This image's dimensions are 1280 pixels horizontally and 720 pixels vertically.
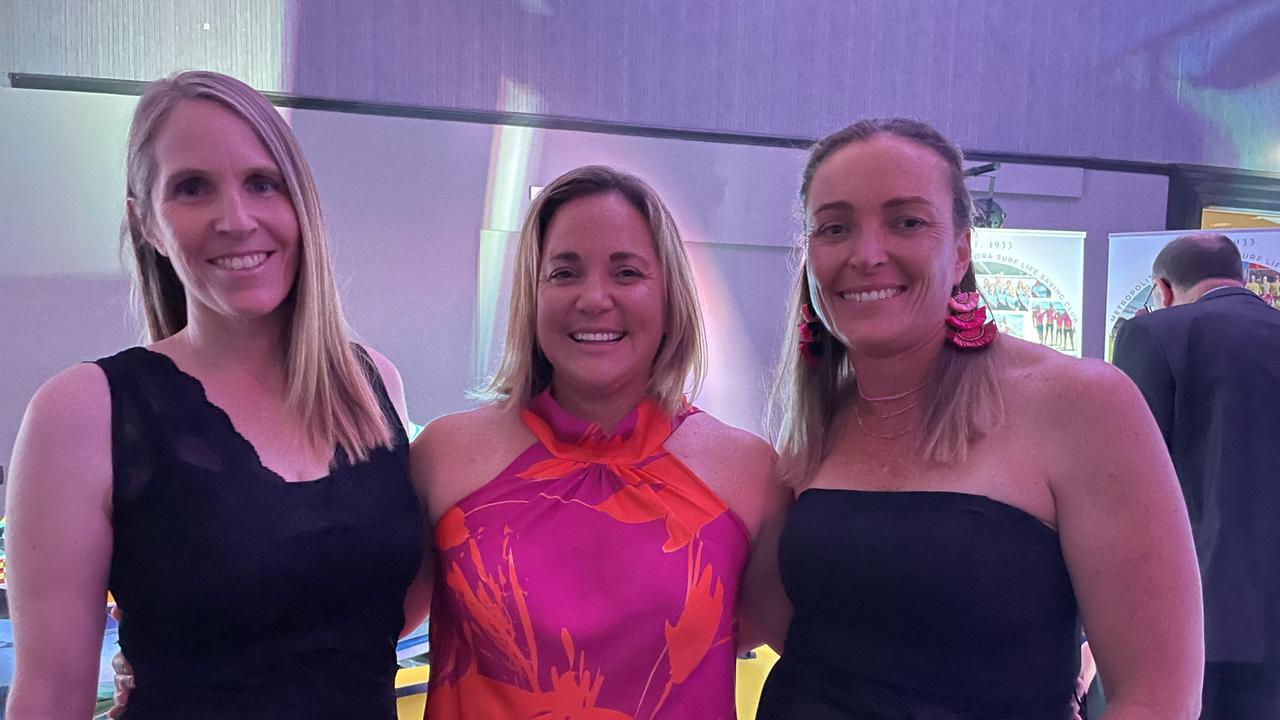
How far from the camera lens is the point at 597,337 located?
1.48m

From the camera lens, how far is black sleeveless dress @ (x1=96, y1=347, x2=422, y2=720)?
45.2 inches

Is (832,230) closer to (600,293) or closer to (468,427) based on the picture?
(600,293)

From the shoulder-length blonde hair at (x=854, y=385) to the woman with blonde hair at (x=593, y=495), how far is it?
0.34 ft

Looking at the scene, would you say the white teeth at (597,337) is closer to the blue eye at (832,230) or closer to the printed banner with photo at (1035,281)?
the blue eye at (832,230)

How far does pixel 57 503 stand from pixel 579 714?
79 cm

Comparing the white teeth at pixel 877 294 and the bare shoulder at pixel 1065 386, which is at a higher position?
the white teeth at pixel 877 294

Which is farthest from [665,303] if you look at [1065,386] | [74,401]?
[74,401]

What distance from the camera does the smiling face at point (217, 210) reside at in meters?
1.23

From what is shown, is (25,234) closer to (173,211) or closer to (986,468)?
(173,211)

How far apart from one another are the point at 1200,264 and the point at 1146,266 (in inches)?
39.8

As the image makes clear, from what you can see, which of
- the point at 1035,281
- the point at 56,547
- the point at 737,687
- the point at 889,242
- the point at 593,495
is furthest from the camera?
the point at 1035,281

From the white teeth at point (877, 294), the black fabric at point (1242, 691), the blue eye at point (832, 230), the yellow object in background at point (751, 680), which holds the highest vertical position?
the blue eye at point (832, 230)

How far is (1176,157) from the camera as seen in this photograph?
4.44 m

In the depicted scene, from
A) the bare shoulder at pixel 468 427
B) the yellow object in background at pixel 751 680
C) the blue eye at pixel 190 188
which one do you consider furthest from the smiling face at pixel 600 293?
the yellow object in background at pixel 751 680
